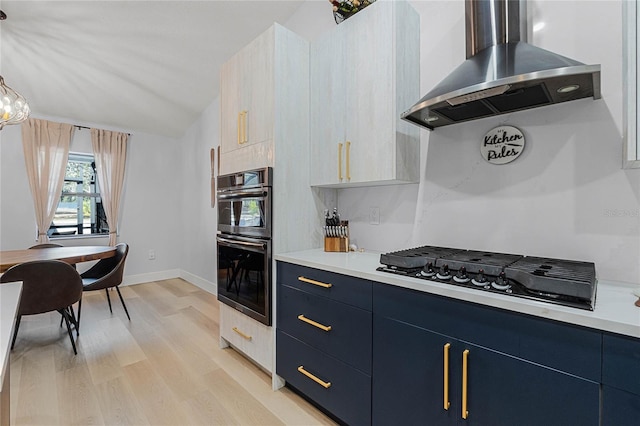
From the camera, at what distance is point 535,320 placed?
99cm

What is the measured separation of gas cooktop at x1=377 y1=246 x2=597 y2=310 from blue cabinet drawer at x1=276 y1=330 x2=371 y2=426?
61 cm

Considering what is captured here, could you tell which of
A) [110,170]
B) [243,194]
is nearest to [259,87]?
[243,194]

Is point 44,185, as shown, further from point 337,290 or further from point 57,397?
point 337,290

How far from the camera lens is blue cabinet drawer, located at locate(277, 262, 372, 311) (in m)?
1.52

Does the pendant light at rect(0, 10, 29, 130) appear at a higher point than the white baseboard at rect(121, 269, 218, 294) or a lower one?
higher

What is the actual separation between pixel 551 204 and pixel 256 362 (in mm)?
2148

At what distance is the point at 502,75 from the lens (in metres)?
1.22

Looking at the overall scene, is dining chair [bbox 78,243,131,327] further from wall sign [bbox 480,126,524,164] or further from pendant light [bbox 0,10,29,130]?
wall sign [bbox 480,126,524,164]

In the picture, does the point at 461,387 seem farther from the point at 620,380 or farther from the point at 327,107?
the point at 327,107


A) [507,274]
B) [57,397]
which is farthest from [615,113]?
[57,397]

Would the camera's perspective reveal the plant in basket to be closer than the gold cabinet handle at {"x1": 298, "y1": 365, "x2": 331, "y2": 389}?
No

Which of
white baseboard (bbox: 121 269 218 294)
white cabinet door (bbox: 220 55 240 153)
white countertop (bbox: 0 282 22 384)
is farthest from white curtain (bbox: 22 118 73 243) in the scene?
white countertop (bbox: 0 282 22 384)

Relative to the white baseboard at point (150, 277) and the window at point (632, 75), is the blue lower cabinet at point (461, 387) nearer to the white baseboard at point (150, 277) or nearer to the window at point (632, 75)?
the window at point (632, 75)

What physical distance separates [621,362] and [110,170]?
544 cm
